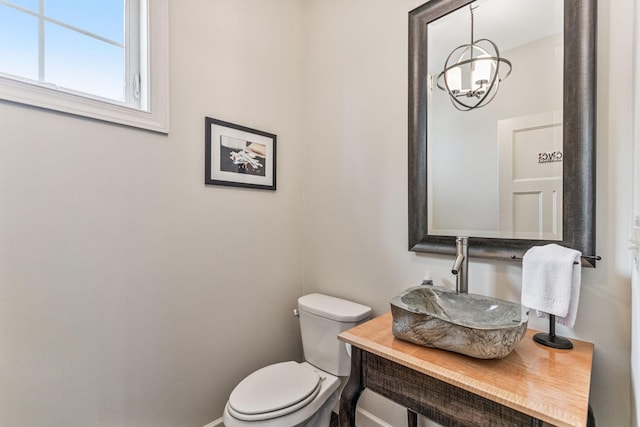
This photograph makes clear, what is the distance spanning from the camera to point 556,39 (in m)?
1.01

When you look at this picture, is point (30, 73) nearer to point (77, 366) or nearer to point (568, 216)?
point (77, 366)

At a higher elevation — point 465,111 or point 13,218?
point 465,111

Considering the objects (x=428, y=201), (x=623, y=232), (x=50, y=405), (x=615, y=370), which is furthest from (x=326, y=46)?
(x=50, y=405)

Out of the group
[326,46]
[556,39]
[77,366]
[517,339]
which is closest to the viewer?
[517,339]

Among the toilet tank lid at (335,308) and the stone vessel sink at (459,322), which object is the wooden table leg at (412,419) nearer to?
the toilet tank lid at (335,308)

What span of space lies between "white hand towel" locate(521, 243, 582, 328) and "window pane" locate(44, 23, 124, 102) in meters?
1.76

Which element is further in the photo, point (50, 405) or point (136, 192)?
point (136, 192)

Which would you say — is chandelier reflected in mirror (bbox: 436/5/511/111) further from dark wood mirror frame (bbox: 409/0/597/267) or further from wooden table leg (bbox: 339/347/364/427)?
wooden table leg (bbox: 339/347/364/427)

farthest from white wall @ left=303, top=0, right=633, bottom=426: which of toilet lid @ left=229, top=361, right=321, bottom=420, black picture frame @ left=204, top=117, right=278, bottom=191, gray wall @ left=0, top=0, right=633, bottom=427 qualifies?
toilet lid @ left=229, top=361, right=321, bottom=420

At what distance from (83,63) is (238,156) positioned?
727mm

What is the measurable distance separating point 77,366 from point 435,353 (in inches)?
52.2

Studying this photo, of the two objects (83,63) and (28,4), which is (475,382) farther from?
(28,4)

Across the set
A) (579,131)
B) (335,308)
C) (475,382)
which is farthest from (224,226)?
(579,131)

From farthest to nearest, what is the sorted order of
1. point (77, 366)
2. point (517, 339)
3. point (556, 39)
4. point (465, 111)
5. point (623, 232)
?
1. point (465, 111)
2. point (77, 366)
3. point (556, 39)
4. point (623, 232)
5. point (517, 339)
